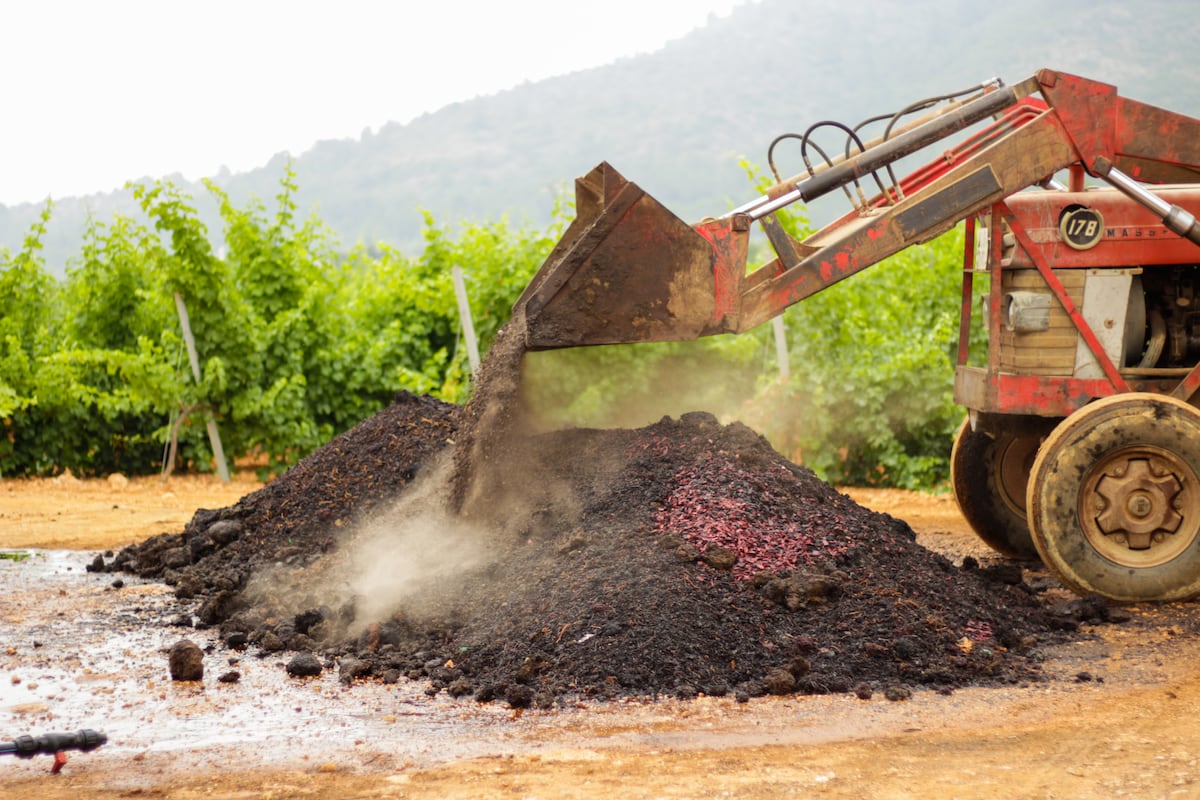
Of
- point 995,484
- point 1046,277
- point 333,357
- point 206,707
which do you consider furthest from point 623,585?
point 333,357

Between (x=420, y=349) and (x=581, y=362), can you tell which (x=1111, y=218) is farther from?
(x=420, y=349)

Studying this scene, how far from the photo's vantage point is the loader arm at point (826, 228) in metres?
6.26

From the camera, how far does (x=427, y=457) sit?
853 cm

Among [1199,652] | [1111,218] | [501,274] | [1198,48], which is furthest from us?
[1198,48]

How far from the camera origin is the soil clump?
554 cm

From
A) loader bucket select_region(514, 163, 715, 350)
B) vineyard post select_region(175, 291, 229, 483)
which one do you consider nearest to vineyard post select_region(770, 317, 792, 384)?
loader bucket select_region(514, 163, 715, 350)

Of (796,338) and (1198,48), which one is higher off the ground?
(1198,48)

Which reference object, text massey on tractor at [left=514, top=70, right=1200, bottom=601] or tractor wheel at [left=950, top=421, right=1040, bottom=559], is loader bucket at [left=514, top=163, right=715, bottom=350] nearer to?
text massey on tractor at [left=514, top=70, right=1200, bottom=601]

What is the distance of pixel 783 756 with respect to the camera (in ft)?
15.0

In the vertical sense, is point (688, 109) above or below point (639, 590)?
above

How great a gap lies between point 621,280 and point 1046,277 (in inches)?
98.7

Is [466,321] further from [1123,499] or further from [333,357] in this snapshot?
[1123,499]

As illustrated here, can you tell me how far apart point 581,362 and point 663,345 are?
100 centimetres

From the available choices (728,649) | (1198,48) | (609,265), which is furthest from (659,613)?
(1198,48)
